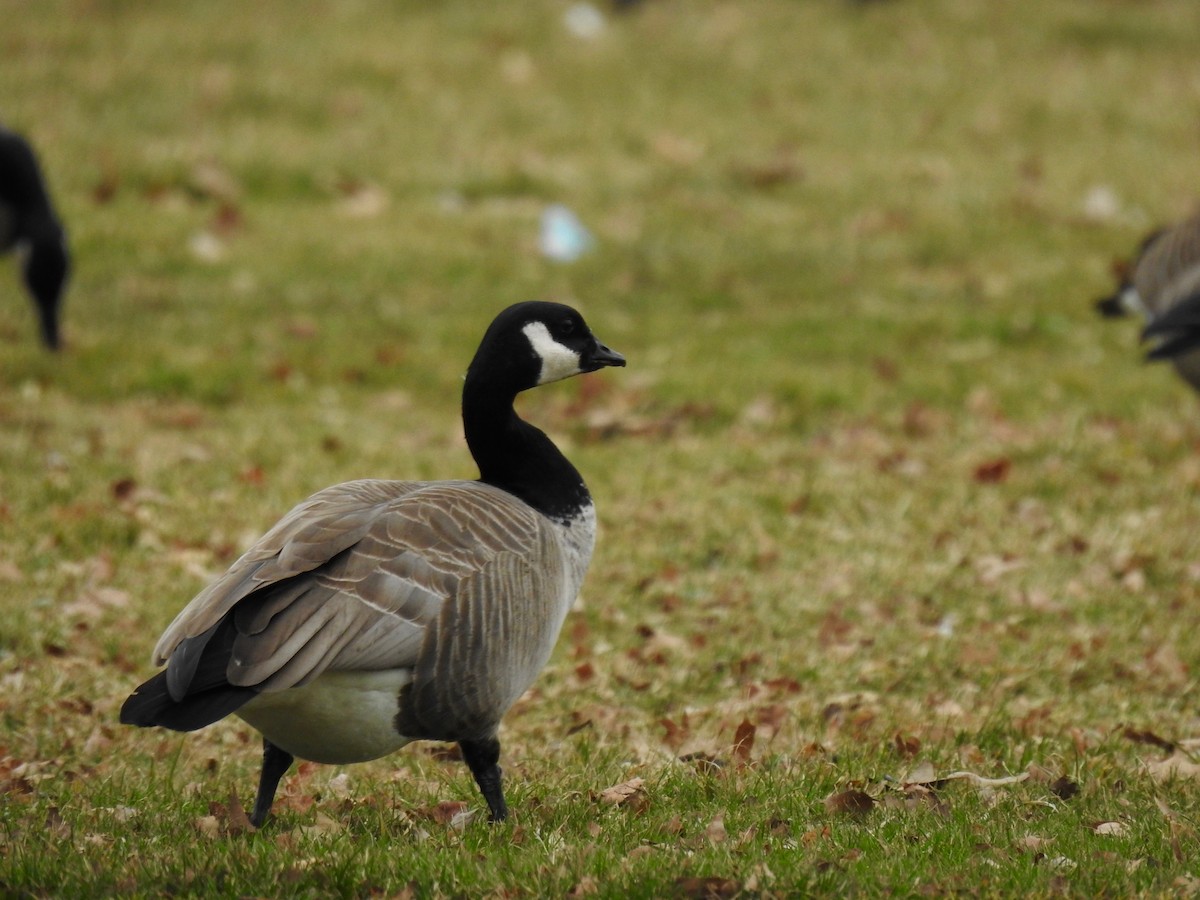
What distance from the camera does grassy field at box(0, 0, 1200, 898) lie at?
13.7ft

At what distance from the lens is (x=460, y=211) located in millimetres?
13406

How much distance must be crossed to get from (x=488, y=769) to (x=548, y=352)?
1.29m

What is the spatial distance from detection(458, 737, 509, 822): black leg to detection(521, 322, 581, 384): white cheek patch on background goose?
1136 millimetres

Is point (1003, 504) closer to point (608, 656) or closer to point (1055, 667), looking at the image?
point (1055, 667)

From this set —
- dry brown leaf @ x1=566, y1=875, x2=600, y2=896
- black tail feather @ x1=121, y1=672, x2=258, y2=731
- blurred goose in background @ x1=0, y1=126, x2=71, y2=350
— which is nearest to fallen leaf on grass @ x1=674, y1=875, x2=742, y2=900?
dry brown leaf @ x1=566, y1=875, x2=600, y2=896

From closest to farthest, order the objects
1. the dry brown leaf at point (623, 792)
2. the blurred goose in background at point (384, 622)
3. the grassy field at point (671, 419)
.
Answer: the blurred goose in background at point (384, 622), the grassy field at point (671, 419), the dry brown leaf at point (623, 792)

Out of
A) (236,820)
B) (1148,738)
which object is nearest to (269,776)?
(236,820)

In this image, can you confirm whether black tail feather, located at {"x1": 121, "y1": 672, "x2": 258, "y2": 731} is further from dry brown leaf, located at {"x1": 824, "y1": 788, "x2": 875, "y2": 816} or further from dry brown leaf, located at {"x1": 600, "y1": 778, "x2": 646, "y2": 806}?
dry brown leaf, located at {"x1": 824, "y1": 788, "x2": 875, "y2": 816}

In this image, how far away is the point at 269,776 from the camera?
169 inches

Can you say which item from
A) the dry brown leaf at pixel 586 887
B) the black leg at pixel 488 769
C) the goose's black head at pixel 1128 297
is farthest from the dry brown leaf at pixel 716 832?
the goose's black head at pixel 1128 297

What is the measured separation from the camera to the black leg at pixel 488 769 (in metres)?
4.23

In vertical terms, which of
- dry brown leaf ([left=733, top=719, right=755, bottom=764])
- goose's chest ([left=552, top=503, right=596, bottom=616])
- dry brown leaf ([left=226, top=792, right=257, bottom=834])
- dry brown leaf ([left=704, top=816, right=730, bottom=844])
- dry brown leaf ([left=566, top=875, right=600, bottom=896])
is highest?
goose's chest ([left=552, top=503, right=596, bottom=616])

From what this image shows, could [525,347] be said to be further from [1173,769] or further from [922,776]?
[1173,769]

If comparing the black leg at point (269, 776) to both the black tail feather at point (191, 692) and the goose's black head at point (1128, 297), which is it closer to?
the black tail feather at point (191, 692)
